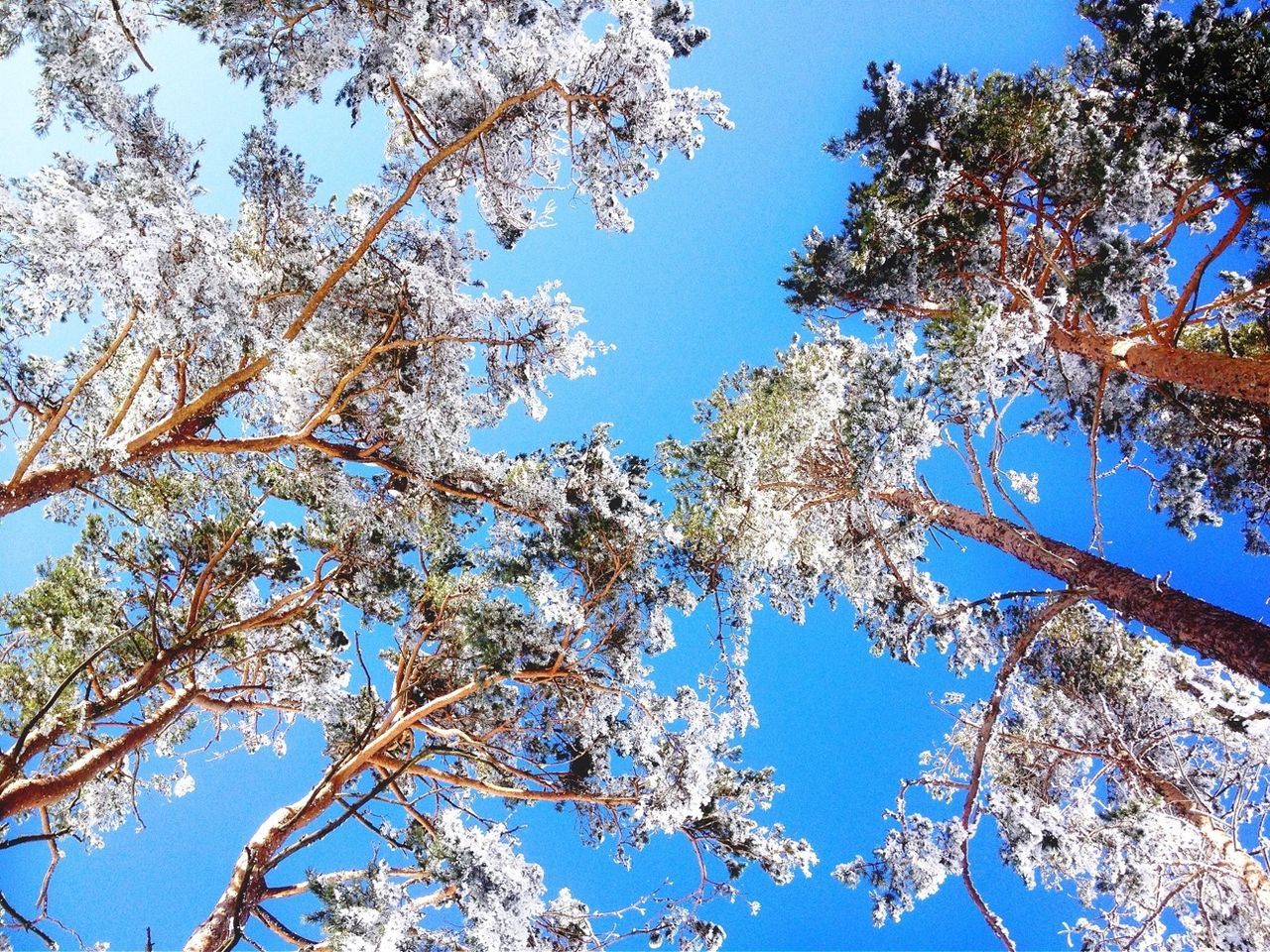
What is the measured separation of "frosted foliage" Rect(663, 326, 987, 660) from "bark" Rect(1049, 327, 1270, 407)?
2514 millimetres

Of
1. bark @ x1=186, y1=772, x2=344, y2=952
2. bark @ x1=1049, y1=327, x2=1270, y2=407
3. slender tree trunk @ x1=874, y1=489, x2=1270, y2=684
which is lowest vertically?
bark @ x1=186, y1=772, x2=344, y2=952

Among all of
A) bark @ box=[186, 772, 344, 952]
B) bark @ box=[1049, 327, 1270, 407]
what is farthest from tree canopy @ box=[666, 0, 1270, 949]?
bark @ box=[186, 772, 344, 952]

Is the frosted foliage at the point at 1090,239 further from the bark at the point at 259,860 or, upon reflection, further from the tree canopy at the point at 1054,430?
the bark at the point at 259,860

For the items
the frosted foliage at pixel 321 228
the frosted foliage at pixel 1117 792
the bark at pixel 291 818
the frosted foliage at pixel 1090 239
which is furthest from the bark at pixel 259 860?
the frosted foliage at pixel 1090 239

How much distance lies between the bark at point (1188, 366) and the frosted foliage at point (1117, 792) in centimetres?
292

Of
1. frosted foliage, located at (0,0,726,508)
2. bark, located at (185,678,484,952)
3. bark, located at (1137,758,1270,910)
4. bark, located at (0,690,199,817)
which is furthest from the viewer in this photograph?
bark, located at (1137,758,1270,910)

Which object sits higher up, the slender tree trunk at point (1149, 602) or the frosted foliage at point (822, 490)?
the frosted foliage at point (822, 490)

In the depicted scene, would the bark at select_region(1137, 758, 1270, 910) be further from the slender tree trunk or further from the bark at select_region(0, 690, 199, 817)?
the bark at select_region(0, 690, 199, 817)

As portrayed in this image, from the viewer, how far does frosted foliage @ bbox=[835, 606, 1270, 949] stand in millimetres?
7074

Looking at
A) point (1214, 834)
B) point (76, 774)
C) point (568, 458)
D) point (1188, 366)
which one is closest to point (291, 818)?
point (76, 774)

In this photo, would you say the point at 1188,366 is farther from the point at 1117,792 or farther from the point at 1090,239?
the point at 1117,792

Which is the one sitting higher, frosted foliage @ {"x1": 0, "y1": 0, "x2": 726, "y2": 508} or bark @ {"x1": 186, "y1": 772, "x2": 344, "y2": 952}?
frosted foliage @ {"x1": 0, "y1": 0, "x2": 726, "y2": 508}

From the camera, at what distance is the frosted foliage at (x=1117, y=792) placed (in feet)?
23.2

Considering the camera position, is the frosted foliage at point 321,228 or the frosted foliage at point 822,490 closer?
the frosted foliage at point 321,228
